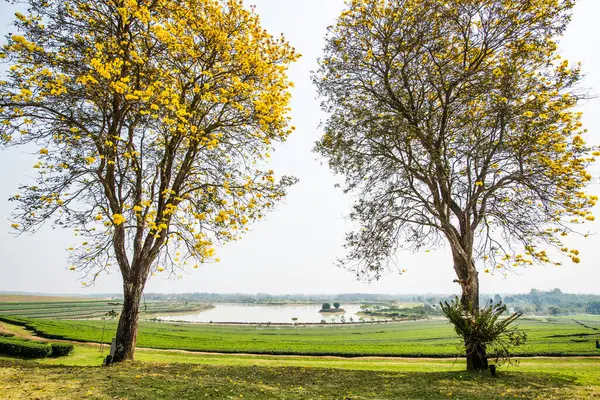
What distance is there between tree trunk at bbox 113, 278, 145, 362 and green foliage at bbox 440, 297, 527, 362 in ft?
32.4

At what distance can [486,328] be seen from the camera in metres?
9.25

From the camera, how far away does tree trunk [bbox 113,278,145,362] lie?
→ 10211mm

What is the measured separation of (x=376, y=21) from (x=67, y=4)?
9891 millimetres

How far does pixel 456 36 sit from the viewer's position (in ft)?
37.4

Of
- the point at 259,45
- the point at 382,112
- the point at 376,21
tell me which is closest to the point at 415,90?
the point at 382,112

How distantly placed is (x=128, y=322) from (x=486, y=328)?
10967 mm

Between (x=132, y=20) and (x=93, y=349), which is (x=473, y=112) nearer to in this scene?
(x=132, y=20)

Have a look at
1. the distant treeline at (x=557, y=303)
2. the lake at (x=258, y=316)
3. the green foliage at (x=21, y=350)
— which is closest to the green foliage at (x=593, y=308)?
the distant treeline at (x=557, y=303)

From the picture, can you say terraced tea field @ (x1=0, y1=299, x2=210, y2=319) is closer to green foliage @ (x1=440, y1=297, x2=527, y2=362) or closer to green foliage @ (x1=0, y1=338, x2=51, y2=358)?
green foliage @ (x1=0, y1=338, x2=51, y2=358)

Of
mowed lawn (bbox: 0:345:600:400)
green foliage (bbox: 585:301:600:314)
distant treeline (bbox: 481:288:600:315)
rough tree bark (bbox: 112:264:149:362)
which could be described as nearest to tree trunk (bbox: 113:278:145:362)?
rough tree bark (bbox: 112:264:149:362)

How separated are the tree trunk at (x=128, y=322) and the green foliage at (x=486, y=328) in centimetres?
988

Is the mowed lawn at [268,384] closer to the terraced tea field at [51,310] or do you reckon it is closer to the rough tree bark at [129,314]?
the rough tree bark at [129,314]

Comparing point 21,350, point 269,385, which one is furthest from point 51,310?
point 269,385

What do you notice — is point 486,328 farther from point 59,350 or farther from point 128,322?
point 59,350
